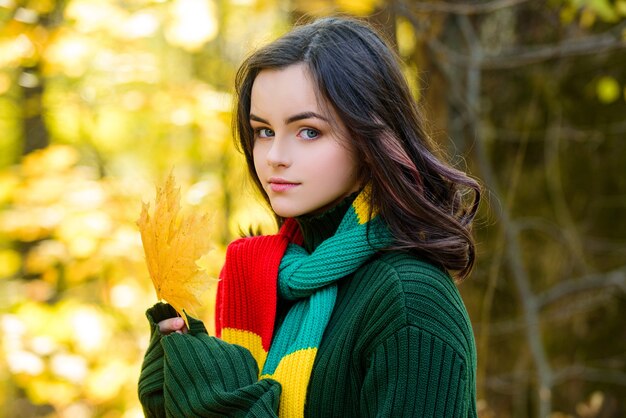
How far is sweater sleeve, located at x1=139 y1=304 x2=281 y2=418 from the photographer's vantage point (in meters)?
1.64

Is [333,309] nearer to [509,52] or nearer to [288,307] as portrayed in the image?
[288,307]

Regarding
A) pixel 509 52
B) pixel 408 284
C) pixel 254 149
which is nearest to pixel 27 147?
pixel 509 52

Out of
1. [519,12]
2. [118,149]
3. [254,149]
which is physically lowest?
[118,149]

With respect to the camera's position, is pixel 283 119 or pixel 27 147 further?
pixel 27 147

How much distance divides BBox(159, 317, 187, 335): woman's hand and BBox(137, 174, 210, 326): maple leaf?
0.06 m

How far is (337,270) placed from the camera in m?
1.75

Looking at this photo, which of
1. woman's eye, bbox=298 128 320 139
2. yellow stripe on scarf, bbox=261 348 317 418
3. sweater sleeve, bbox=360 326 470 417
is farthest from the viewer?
woman's eye, bbox=298 128 320 139

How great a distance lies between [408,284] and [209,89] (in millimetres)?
2796

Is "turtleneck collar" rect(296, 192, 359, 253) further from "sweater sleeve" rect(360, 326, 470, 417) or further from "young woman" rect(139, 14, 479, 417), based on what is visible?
"sweater sleeve" rect(360, 326, 470, 417)

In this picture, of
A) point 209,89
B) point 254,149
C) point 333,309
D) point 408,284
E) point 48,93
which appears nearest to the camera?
point 408,284

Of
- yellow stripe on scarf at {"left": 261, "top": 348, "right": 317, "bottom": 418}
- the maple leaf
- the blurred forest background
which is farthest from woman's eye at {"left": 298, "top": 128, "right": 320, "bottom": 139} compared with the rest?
the blurred forest background

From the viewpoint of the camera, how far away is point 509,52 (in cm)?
407

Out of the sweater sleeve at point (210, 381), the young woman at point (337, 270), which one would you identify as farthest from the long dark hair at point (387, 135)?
the sweater sleeve at point (210, 381)

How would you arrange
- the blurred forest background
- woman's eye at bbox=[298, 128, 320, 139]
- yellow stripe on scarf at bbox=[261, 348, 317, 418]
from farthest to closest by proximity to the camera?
the blurred forest background → woman's eye at bbox=[298, 128, 320, 139] → yellow stripe on scarf at bbox=[261, 348, 317, 418]
